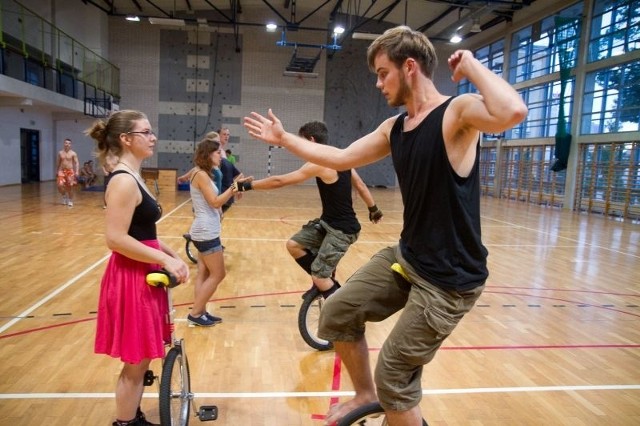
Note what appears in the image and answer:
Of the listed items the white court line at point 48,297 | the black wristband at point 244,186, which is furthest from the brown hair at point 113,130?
the white court line at point 48,297

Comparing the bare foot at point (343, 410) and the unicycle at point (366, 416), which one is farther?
the bare foot at point (343, 410)

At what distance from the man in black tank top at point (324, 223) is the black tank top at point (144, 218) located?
59.3 inches

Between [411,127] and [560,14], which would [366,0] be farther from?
[411,127]

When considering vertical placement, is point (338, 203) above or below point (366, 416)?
above

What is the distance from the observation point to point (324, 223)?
393cm

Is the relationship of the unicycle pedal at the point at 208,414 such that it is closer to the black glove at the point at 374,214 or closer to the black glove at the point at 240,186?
the black glove at the point at 240,186

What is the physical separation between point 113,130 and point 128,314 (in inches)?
34.4

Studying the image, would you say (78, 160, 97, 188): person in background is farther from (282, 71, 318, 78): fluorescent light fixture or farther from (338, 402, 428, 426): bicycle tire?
(338, 402, 428, 426): bicycle tire

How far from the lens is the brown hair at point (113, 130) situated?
233cm

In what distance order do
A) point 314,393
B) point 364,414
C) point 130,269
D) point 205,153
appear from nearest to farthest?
point 364,414
point 130,269
point 314,393
point 205,153

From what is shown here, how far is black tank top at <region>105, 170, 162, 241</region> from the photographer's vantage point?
7.39 feet

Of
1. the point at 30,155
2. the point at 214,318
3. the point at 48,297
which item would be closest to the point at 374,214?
the point at 214,318

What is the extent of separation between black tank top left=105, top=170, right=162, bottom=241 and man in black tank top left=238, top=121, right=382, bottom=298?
4.94 ft

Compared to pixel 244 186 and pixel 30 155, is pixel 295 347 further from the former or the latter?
pixel 30 155
